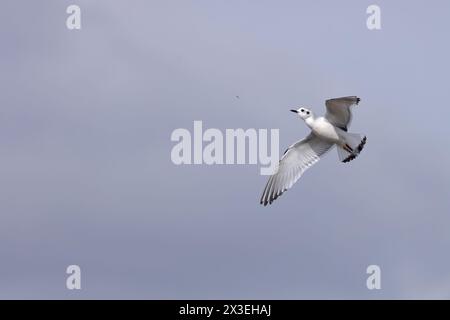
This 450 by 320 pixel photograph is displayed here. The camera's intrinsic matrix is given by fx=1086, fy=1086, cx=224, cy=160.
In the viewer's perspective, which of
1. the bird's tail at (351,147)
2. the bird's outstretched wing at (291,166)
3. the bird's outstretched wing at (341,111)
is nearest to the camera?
the bird's outstretched wing at (341,111)

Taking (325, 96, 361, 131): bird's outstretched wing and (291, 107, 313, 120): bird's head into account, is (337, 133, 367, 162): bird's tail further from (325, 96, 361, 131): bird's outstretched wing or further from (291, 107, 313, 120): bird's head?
(291, 107, 313, 120): bird's head

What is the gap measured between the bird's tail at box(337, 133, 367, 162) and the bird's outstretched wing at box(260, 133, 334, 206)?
410mm

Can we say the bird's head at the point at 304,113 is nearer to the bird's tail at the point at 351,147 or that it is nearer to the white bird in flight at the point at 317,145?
the white bird in flight at the point at 317,145

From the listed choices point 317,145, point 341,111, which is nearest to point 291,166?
point 317,145

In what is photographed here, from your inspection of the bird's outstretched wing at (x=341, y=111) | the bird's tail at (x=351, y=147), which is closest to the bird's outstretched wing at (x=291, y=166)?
the bird's tail at (x=351, y=147)

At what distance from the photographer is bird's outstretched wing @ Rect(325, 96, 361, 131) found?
19328mm

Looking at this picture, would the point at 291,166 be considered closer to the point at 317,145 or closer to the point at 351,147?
the point at 317,145

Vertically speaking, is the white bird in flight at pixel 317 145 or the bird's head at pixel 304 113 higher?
the bird's head at pixel 304 113

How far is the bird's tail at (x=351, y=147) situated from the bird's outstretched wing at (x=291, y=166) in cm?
41

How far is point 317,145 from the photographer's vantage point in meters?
20.9

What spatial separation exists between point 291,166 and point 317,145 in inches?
25.6

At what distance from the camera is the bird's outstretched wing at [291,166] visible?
2089 centimetres
